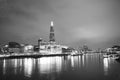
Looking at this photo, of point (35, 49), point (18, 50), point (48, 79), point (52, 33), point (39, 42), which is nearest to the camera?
point (48, 79)

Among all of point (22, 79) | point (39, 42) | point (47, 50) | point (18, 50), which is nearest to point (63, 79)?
point (22, 79)

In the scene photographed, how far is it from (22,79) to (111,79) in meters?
11.1

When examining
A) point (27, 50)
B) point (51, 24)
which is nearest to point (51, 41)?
point (51, 24)

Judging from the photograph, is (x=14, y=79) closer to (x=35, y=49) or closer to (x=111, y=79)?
(x=111, y=79)

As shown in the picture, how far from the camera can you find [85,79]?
59.3 ft

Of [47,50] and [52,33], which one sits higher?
[52,33]

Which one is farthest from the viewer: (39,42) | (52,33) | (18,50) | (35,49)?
(52,33)

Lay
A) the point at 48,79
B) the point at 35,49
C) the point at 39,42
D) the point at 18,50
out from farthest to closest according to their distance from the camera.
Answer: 1. the point at 39,42
2. the point at 35,49
3. the point at 18,50
4. the point at 48,79

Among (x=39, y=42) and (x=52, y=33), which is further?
(x=52, y=33)

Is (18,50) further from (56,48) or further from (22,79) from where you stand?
(22,79)

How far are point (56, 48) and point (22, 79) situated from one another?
129m

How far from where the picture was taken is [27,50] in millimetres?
125062

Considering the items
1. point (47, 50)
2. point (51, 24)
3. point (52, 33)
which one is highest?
point (51, 24)

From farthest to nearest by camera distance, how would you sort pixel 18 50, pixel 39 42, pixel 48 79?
1. pixel 39 42
2. pixel 18 50
3. pixel 48 79
